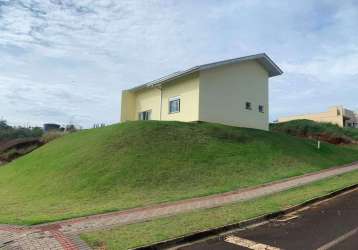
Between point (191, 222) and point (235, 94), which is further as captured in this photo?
point (235, 94)

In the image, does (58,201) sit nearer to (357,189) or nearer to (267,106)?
(357,189)

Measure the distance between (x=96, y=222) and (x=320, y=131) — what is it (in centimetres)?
3527

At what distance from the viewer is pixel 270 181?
17953 mm

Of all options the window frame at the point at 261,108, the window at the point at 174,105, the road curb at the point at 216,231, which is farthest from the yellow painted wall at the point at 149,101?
the road curb at the point at 216,231

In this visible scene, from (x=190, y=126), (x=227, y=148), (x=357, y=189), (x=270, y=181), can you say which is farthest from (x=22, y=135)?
(x=357, y=189)

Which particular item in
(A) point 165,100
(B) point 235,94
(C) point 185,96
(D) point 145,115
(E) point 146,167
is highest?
(B) point 235,94

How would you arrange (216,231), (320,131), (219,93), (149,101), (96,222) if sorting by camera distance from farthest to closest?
(320,131) < (149,101) < (219,93) < (96,222) < (216,231)

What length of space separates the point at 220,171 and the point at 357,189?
6.33 meters

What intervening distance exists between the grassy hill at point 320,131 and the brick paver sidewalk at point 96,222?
80.7ft

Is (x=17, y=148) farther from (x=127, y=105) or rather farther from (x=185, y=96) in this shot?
(x=185, y=96)

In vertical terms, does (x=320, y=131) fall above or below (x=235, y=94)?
below

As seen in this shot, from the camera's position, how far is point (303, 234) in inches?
344

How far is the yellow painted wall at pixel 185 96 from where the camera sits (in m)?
27.5

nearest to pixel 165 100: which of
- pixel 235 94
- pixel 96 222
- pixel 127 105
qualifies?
pixel 235 94
